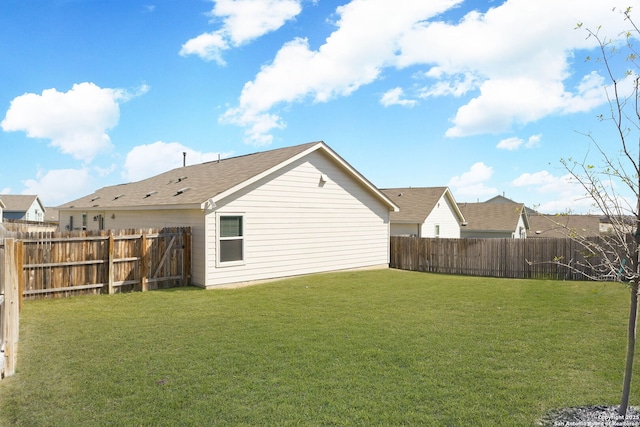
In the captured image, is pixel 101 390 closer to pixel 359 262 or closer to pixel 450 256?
pixel 359 262

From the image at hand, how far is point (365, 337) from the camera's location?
22.7ft

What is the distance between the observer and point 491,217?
1318 inches

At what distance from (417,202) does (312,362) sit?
22.1 m

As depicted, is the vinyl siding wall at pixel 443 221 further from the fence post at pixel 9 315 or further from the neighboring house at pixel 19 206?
the neighboring house at pixel 19 206

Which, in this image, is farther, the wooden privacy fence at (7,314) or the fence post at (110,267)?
the fence post at (110,267)

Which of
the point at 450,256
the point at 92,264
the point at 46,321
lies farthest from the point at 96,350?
the point at 450,256

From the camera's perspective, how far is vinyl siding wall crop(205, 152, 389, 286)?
13.4 metres

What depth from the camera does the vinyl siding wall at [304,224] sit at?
44.0ft

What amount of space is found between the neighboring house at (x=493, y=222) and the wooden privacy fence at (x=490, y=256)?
15.2m

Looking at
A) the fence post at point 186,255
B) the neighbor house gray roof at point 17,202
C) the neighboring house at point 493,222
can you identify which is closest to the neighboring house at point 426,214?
the neighboring house at point 493,222

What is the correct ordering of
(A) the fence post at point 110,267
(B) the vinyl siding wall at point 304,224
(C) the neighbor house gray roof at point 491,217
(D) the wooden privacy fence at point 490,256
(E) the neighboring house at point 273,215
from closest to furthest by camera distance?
(A) the fence post at point 110,267 < (E) the neighboring house at point 273,215 < (B) the vinyl siding wall at point 304,224 < (D) the wooden privacy fence at point 490,256 < (C) the neighbor house gray roof at point 491,217

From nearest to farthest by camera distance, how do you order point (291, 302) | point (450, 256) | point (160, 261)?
point (291, 302), point (160, 261), point (450, 256)

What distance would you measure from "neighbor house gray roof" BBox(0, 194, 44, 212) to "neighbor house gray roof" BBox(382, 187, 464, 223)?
5848 centimetres

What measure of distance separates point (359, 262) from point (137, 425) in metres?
13.8
